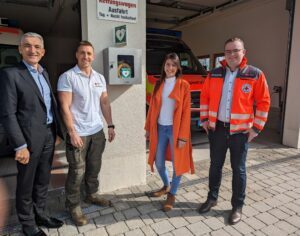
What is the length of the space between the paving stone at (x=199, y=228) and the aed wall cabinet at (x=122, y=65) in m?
1.77

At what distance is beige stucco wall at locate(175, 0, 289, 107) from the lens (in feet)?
23.4

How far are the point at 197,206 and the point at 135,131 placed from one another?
1.22 meters

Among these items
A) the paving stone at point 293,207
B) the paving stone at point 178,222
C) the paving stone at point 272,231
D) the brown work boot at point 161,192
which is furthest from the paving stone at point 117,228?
the paving stone at point 293,207

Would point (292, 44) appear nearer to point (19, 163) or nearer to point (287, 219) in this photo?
point (287, 219)

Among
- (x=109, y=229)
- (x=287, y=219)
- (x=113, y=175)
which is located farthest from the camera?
(x=113, y=175)

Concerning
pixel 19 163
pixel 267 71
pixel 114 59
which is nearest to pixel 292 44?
pixel 267 71

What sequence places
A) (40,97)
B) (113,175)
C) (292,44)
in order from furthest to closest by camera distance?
(292,44) → (113,175) → (40,97)

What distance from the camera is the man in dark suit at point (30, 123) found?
2064 mm

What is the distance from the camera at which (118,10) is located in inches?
121

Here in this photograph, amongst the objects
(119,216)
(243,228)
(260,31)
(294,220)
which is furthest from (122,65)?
(260,31)

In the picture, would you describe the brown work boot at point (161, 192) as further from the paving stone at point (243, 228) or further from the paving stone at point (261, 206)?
the paving stone at point (261, 206)

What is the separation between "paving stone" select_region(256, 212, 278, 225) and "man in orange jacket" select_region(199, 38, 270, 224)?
0.24 metres

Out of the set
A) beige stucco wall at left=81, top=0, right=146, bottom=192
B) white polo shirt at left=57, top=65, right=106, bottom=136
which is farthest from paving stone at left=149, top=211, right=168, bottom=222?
white polo shirt at left=57, top=65, right=106, bottom=136

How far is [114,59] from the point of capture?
3010 mm
